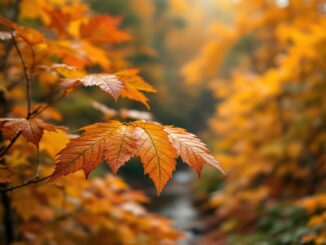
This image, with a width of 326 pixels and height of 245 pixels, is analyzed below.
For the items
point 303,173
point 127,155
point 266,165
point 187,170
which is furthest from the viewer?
point 187,170

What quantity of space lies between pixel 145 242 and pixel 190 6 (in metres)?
18.9

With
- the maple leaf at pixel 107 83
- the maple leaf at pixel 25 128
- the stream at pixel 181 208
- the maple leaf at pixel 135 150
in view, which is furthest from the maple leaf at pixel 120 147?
the stream at pixel 181 208

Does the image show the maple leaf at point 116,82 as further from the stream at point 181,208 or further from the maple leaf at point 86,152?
the stream at point 181,208

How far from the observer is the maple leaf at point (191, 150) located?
874 millimetres

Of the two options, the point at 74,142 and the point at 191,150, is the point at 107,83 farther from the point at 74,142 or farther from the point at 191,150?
the point at 191,150

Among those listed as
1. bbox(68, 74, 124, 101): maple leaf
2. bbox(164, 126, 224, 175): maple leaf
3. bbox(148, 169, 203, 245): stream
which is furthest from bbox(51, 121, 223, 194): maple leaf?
bbox(148, 169, 203, 245): stream

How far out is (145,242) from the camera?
236cm

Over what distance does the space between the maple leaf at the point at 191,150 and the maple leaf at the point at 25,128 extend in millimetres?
371

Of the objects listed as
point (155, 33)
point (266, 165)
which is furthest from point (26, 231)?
point (155, 33)

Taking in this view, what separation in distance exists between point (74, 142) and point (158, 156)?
239 millimetres

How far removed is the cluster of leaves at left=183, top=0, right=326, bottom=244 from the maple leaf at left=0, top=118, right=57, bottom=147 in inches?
72.8

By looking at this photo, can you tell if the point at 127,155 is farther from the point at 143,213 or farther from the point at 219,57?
the point at 219,57

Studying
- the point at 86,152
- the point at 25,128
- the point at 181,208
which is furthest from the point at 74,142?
the point at 181,208

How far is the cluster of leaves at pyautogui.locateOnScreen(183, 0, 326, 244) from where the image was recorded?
3.35 m
